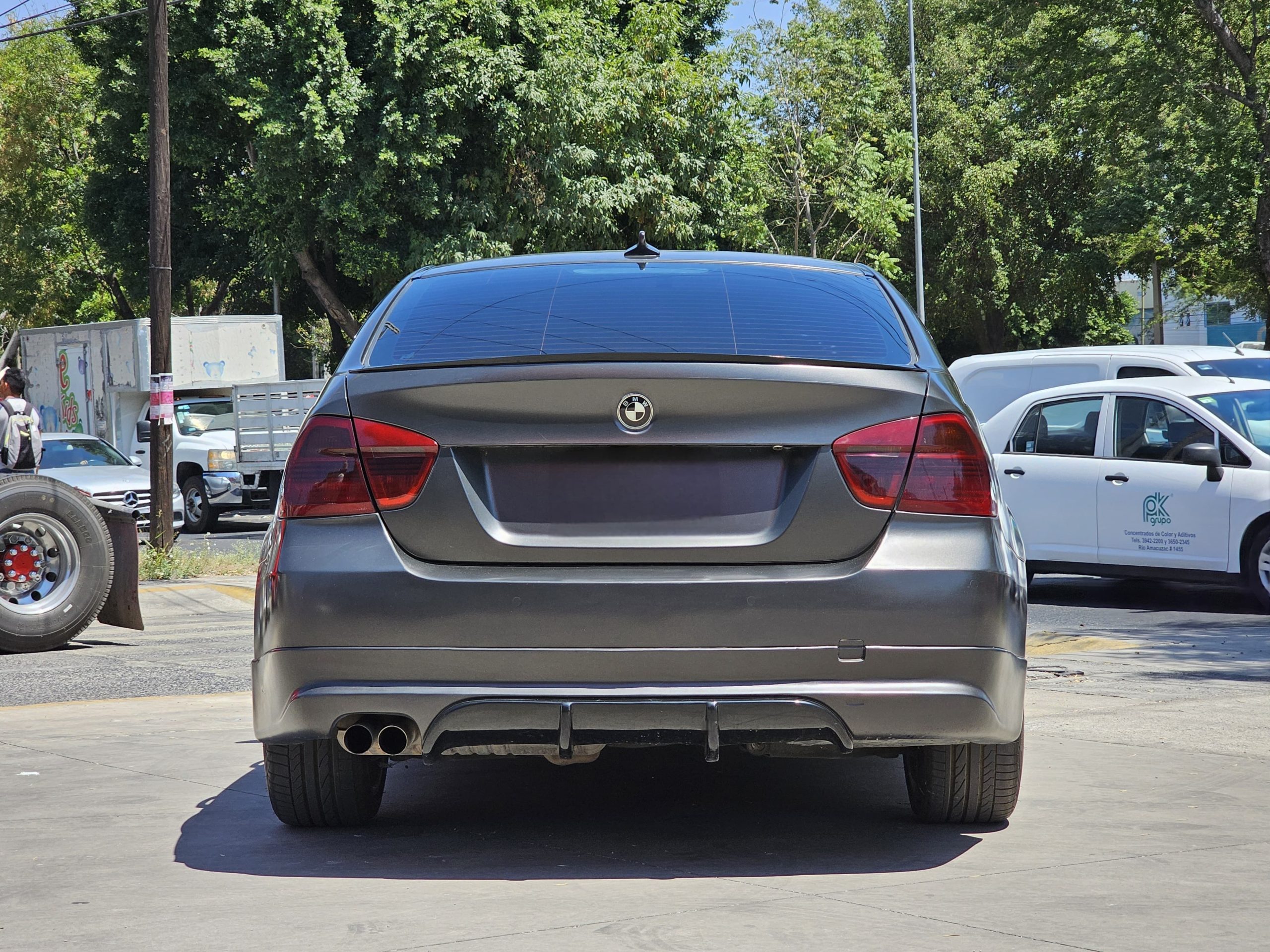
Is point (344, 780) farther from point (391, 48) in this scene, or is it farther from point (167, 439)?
point (391, 48)

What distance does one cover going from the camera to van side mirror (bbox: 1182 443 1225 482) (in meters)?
11.0

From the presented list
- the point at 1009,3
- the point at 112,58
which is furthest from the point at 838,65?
the point at 112,58

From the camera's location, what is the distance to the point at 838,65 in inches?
1503

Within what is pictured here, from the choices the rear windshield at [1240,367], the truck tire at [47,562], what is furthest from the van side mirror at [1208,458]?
the truck tire at [47,562]

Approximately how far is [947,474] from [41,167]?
42.5 meters

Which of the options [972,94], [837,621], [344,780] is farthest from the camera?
[972,94]

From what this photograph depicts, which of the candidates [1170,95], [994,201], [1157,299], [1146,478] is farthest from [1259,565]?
[1157,299]

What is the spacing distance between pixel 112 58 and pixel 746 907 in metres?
30.8

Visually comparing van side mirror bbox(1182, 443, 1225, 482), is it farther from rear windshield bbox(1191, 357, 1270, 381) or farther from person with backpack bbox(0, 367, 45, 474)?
person with backpack bbox(0, 367, 45, 474)

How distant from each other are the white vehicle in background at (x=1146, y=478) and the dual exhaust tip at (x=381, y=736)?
301 inches

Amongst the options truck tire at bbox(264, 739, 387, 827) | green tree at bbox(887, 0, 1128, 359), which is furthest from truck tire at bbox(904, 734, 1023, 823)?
green tree at bbox(887, 0, 1128, 359)

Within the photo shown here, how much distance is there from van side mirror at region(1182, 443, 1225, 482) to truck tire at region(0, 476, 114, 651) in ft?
23.3

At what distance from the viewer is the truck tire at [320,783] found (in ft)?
15.6

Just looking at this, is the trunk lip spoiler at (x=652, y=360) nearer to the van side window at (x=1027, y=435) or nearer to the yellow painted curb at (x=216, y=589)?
the van side window at (x=1027, y=435)
